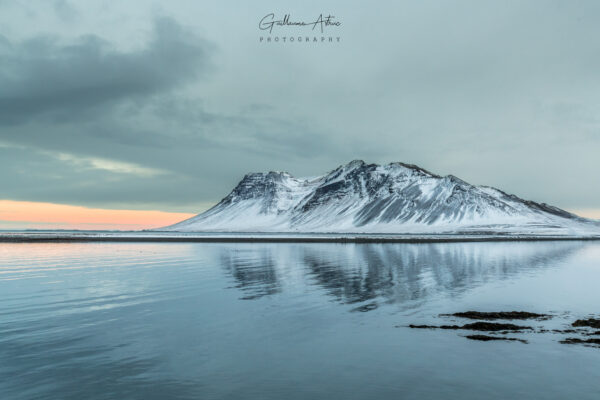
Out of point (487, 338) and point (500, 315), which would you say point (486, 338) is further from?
point (500, 315)

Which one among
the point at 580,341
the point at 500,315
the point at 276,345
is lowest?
the point at 580,341

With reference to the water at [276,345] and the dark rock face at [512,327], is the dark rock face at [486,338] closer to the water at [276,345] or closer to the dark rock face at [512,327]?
the dark rock face at [512,327]

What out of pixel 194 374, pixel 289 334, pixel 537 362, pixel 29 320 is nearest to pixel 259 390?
pixel 194 374

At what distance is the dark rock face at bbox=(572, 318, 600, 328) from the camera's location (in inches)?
757

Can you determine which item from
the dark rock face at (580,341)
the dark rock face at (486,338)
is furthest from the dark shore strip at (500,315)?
→ the dark rock face at (580,341)

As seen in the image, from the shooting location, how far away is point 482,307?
23.8m

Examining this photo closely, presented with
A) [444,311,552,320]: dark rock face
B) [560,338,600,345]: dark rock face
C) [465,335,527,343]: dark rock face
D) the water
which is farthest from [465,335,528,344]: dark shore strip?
[444,311,552,320]: dark rock face

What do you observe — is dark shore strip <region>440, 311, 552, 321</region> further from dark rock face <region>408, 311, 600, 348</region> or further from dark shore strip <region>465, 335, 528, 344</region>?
dark shore strip <region>465, 335, 528, 344</region>

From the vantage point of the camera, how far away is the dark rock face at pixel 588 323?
19234 mm

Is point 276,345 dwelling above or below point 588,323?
above

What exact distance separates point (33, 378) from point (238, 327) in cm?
773

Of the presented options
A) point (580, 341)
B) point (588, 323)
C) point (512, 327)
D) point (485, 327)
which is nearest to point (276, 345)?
point (485, 327)

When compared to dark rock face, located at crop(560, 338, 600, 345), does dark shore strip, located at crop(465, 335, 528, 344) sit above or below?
above

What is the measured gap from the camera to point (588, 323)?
19625 mm
